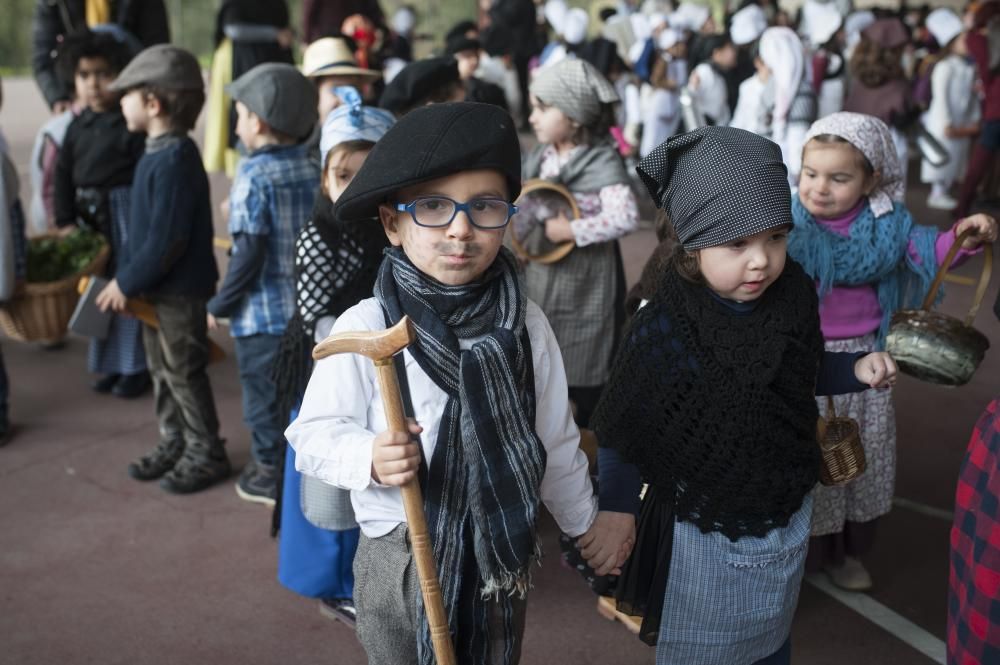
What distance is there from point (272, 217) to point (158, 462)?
59.7 inches

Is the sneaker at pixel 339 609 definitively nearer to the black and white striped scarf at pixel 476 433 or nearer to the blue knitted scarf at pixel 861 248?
the black and white striped scarf at pixel 476 433

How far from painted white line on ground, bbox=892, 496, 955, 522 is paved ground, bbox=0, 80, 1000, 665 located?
1 cm

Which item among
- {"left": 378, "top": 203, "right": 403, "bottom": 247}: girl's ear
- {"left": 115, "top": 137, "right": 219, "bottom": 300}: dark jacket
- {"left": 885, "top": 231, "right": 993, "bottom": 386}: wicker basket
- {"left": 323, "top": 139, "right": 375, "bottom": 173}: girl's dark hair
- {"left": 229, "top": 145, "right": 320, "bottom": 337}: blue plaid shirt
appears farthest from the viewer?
{"left": 115, "top": 137, "right": 219, "bottom": 300}: dark jacket

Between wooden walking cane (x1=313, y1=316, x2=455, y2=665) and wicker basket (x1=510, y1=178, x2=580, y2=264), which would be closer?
wooden walking cane (x1=313, y1=316, x2=455, y2=665)

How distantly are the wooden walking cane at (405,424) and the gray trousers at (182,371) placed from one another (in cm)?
263

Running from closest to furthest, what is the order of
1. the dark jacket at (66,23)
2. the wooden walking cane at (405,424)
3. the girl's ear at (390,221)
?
the wooden walking cane at (405,424)
the girl's ear at (390,221)
the dark jacket at (66,23)

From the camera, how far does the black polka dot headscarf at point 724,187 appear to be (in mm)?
2182

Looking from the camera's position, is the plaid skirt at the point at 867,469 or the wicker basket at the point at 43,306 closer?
the plaid skirt at the point at 867,469

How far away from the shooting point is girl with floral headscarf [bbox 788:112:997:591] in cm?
311

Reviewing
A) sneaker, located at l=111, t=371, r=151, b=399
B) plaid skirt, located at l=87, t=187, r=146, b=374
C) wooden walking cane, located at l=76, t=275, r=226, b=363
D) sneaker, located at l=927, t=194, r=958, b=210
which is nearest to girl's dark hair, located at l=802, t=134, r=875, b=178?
wooden walking cane, located at l=76, t=275, r=226, b=363

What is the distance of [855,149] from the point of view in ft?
10.1

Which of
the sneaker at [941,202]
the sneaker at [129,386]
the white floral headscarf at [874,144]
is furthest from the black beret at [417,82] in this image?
the sneaker at [941,202]

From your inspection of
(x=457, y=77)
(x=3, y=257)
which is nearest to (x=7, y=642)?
(x=3, y=257)

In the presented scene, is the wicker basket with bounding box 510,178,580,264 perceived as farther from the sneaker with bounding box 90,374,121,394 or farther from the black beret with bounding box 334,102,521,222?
the sneaker with bounding box 90,374,121,394
